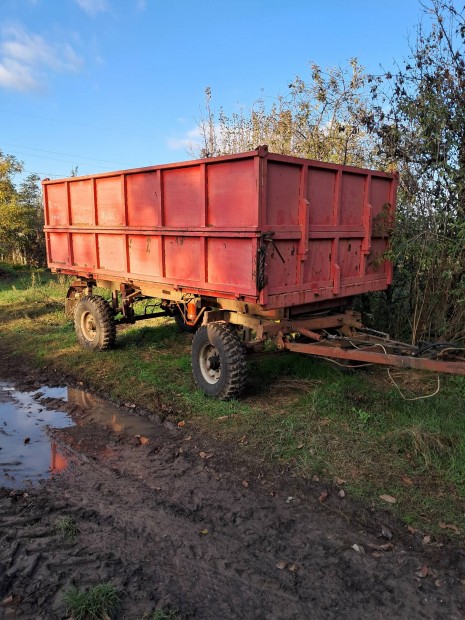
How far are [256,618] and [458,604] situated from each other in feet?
3.48

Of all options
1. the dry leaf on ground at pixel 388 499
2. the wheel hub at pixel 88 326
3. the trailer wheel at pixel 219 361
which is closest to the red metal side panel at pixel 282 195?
the trailer wheel at pixel 219 361

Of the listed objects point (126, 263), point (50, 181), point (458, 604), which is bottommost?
point (458, 604)

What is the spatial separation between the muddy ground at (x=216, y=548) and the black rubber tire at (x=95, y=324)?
136 inches

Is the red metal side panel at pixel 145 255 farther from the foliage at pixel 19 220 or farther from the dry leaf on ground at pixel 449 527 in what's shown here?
the foliage at pixel 19 220

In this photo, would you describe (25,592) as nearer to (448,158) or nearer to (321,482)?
(321,482)

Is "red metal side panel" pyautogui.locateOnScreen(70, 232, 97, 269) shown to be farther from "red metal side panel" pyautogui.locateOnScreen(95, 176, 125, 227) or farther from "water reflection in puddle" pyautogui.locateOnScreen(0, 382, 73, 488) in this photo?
"water reflection in puddle" pyautogui.locateOnScreen(0, 382, 73, 488)

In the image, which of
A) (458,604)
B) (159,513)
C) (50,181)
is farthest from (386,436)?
(50,181)

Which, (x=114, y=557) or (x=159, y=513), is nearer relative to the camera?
(x=114, y=557)

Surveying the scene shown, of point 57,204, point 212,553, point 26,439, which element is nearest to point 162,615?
point 212,553

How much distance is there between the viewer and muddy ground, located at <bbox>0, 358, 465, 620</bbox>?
8.02ft

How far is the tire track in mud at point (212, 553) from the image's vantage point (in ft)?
8.00

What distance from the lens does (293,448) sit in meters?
4.14

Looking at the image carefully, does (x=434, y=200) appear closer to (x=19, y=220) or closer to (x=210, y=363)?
(x=210, y=363)

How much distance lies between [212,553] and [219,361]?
268 centimetres
